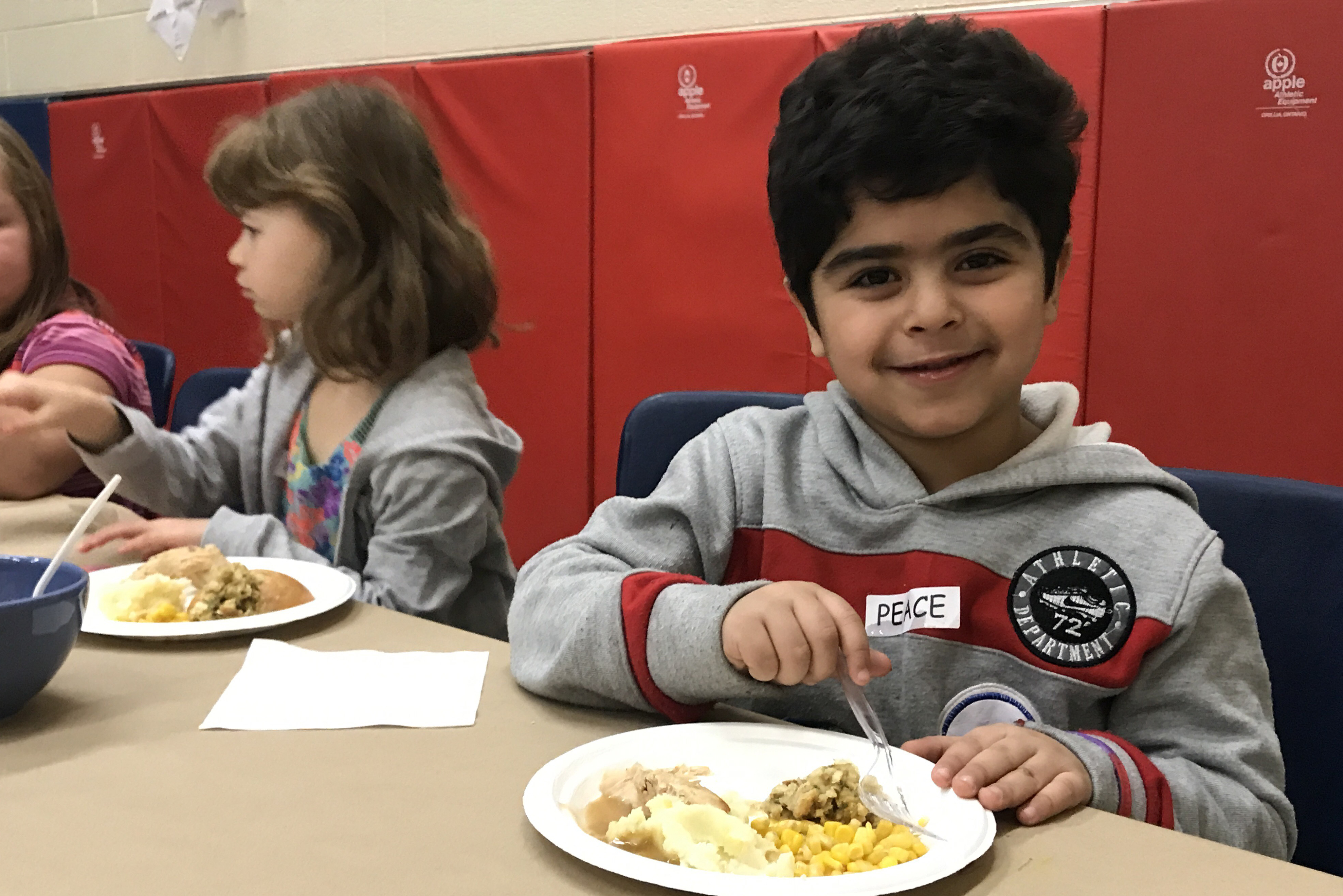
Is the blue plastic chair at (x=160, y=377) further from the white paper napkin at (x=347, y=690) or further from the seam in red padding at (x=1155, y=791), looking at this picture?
the seam in red padding at (x=1155, y=791)

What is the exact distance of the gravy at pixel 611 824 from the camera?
0.64 meters

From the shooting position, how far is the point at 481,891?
1.92 feet

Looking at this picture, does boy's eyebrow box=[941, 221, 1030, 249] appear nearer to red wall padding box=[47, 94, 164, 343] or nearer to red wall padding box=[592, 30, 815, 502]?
red wall padding box=[592, 30, 815, 502]

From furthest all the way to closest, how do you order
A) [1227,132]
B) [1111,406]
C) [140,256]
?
1. [140,256]
2. [1111,406]
3. [1227,132]

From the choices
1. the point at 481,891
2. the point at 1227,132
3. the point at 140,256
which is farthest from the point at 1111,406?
the point at 140,256

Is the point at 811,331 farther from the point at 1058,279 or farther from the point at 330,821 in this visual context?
the point at 330,821

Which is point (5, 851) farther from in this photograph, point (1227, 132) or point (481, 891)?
point (1227, 132)

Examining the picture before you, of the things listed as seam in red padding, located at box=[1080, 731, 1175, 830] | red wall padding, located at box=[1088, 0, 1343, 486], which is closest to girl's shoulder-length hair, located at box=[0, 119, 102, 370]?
seam in red padding, located at box=[1080, 731, 1175, 830]

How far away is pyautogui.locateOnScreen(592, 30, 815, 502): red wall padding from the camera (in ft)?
8.50

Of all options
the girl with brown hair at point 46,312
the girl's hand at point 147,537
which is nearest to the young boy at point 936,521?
the girl's hand at point 147,537

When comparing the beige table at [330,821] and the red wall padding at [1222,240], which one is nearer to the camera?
the beige table at [330,821]

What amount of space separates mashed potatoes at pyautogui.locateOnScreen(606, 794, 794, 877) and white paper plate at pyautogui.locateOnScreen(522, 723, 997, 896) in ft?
0.06

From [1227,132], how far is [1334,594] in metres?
1.47

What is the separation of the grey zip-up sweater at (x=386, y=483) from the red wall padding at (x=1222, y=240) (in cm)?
134
